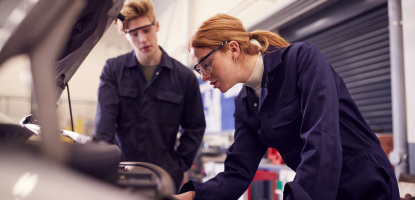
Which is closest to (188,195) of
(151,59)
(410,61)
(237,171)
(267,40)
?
(237,171)

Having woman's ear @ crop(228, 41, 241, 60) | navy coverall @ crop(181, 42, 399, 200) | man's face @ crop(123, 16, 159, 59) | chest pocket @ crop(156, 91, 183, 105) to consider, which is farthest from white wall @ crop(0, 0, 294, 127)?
navy coverall @ crop(181, 42, 399, 200)

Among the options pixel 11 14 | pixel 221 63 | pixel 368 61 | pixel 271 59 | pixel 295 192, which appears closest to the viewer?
pixel 11 14

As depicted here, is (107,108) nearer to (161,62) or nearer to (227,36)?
(161,62)

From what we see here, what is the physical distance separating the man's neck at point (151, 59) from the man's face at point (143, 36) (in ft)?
0.13

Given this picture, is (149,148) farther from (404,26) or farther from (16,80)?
(404,26)

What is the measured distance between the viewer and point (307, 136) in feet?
2.71

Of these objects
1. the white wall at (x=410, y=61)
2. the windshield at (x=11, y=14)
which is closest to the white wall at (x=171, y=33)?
the windshield at (x=11, y=14)

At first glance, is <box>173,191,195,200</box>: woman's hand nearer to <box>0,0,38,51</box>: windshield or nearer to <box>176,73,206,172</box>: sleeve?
<box>0,0,38,51</box>: windshield

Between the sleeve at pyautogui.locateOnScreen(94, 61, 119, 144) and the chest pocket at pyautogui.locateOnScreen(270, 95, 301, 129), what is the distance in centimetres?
99

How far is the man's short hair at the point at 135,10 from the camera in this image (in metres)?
1.76

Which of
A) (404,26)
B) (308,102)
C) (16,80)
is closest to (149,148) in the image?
(308,102)

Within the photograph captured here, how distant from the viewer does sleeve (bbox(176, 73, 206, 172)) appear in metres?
1.83

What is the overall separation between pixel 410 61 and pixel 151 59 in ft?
5.19

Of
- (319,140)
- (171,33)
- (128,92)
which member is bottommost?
(319,140)
